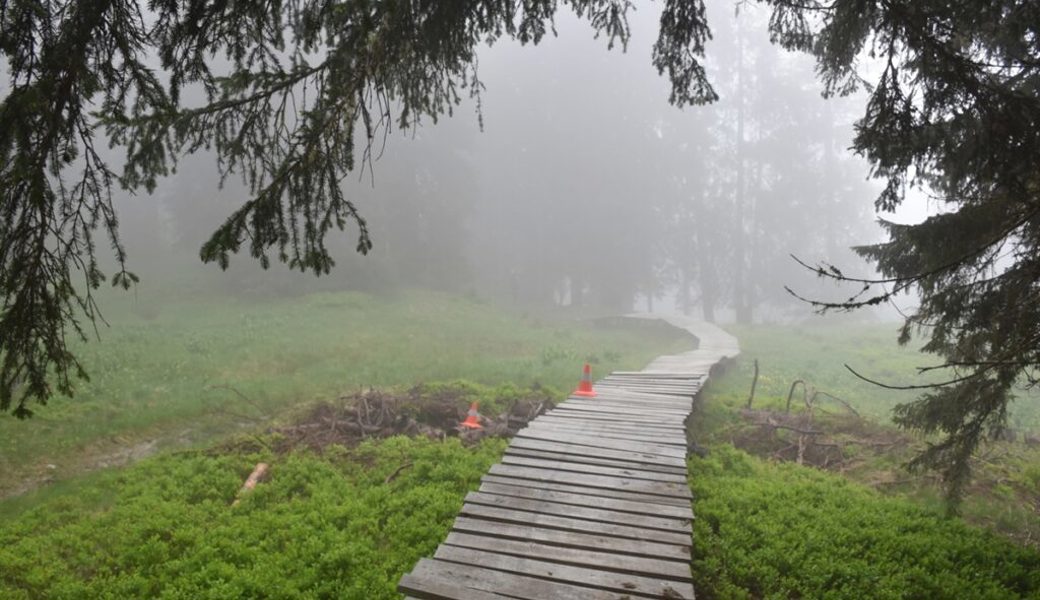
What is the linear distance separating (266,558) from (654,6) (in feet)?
160

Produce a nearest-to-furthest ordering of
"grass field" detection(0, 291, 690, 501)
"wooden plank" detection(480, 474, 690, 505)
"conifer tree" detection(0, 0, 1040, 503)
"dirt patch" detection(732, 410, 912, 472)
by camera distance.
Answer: "conifer tree" detection(0, 0, 1040, 503) < "wooden plank" detection(480, 474, 690, 505) < "dirt patch" detection(732, 410, 912, 472) < "grass field" detection(0, 291, 690, 501)

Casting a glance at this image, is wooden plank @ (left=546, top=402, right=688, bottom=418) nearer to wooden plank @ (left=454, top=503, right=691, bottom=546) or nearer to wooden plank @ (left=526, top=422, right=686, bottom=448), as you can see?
wooden plank @ (left=526, top=422, right=686, bottom=448)

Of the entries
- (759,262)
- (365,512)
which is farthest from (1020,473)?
(759,262)

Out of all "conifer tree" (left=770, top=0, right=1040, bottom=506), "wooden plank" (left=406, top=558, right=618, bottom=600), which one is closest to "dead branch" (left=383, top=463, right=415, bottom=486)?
"wooden plank" (left=406, top=558, right=618, bottom=600)

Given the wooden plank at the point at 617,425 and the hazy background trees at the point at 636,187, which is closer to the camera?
the wooden plank at the point at 617,425

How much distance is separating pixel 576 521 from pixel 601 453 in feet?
5.79

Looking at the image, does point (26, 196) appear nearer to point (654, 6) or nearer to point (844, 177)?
point (844, 177)

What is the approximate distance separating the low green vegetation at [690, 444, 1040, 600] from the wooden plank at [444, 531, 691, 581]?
807mm

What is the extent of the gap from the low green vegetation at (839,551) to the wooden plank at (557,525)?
604 millimetres

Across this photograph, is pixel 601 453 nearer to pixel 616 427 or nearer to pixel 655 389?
pixel 616 427

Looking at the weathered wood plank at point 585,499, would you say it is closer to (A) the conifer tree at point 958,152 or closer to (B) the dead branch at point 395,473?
(B) the dead branch at point 395,473

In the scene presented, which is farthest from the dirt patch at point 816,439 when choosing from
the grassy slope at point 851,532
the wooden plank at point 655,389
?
the wooden plank at point 655,389

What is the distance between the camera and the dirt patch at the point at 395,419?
8734 mm

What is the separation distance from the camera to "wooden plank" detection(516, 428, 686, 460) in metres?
6.73
